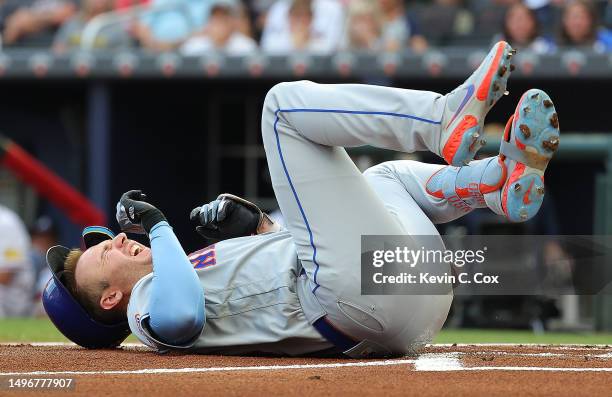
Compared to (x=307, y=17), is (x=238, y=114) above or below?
below

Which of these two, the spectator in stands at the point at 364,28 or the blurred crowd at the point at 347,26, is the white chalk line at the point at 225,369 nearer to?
the blurred crowd at the point at 347,26

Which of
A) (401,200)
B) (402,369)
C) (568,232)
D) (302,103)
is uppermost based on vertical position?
(302,103)

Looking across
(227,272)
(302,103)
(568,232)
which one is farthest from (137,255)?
(568,232)

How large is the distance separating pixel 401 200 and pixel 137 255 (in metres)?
1.05

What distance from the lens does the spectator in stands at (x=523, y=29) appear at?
33.8ft

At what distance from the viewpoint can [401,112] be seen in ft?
11.5

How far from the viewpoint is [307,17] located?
11.1 m

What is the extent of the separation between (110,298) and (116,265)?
13 centimetres

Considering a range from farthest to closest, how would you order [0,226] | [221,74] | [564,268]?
[221,74], [0,226], [564,268]

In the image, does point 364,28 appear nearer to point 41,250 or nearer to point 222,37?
point 222,37

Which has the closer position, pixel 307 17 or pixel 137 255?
pixel 137 255

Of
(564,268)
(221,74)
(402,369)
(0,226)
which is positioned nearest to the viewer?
(402,369)

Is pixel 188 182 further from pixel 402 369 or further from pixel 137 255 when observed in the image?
pixel 402 369

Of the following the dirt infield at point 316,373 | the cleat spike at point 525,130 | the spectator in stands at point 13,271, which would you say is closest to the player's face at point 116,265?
the dirt infield at point 316,373
